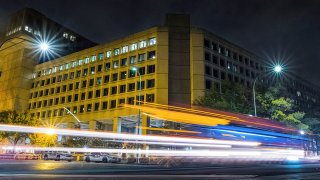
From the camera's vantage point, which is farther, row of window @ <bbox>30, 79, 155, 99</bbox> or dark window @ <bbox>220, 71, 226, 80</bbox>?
dark window @ <bbox>220, 71, 226, 80</bbox>

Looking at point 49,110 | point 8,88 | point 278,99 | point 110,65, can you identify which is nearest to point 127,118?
point 110,65

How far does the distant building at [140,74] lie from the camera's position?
201 feet

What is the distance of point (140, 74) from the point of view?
208ft

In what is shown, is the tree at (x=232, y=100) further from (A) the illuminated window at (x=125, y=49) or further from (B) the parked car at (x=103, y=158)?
(A) the illuminated window at (x=125, y=49)

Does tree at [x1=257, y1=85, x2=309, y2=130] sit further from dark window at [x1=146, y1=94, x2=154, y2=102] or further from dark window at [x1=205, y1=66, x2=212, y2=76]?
dark window at [x1=146, y1=94, x2=154, y2=102]

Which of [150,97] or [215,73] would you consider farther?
[215,73]

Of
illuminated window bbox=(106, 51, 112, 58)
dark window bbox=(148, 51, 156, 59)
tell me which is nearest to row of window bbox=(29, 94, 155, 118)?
dark window bbox=(148, 51, 156, 59)

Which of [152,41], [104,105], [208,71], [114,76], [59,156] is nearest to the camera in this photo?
[59,156]

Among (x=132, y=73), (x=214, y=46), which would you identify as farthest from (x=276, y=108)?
(x=132, y=73)

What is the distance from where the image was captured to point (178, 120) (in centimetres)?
1998

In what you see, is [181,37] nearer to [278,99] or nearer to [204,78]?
[204,78]

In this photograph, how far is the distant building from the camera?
6119cm

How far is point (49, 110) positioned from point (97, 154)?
43043mm

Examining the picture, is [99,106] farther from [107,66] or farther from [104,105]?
[107,66]
